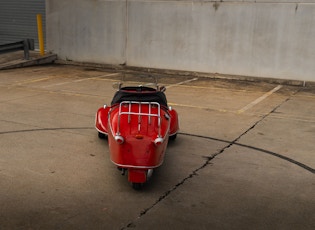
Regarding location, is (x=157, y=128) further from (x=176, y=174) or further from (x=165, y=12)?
(x=165, y=12)

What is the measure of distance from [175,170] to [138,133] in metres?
0.97

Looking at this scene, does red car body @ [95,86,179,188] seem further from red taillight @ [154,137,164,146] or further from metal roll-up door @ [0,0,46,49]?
metal roll-up door @ [0,0,46,49]

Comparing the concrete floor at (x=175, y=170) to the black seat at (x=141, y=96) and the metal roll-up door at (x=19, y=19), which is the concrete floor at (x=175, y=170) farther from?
the metal roll-up door at (x=19, y=19)

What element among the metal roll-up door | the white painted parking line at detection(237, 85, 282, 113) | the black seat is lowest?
the white painted parking line at detection(237, 85, 282, 113)

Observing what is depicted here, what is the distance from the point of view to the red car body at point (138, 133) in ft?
16.0

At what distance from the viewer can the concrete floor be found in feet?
14.1

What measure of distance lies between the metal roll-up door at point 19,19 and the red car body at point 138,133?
12.8 meters

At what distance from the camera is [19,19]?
17.7 meters

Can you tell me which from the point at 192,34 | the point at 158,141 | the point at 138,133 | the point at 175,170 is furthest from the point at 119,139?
the point at 192,34

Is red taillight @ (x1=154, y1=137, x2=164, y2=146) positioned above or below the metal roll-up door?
below

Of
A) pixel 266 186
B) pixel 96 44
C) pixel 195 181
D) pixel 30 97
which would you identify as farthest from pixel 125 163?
pixel 96 44

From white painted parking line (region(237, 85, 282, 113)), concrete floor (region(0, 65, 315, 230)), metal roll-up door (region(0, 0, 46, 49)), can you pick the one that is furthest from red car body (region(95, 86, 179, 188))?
metal roll-up door (region(0, 0, 46, 49))

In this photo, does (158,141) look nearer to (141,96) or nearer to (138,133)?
(138,133)

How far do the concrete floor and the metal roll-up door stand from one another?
8.00 metres
